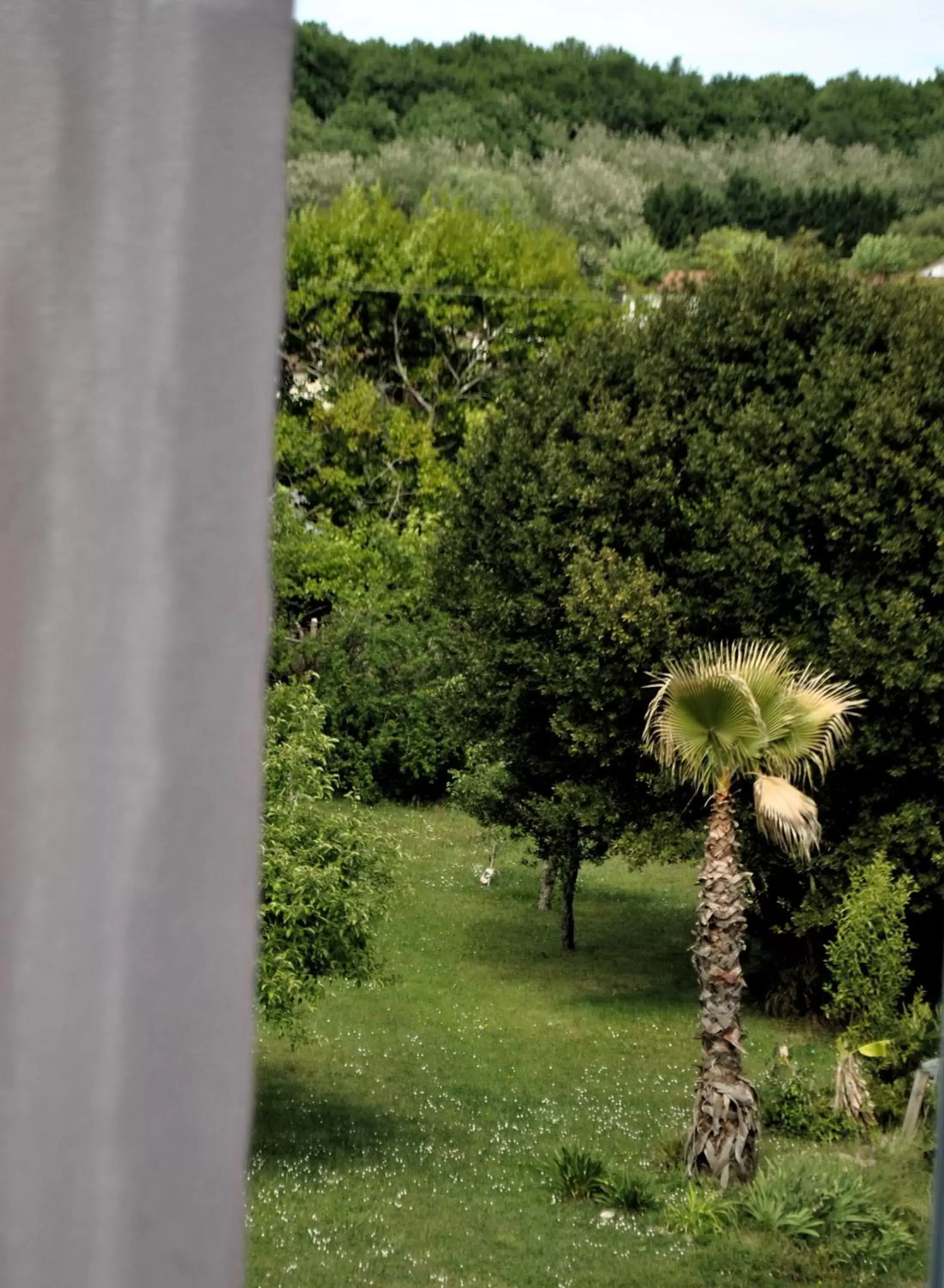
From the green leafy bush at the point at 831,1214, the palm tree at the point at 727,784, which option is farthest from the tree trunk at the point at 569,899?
the green leafy bush at the point at 831,1214

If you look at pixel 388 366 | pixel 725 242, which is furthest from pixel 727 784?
pixel 725 242

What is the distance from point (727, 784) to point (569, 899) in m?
5.13

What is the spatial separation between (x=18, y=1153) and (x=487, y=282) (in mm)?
21043

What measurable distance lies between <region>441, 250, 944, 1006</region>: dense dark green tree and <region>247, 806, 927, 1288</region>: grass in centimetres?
126

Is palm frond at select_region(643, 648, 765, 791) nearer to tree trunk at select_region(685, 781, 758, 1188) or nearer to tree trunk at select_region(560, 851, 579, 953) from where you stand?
tree trunk at select_region(685, 781, 758, 1188)

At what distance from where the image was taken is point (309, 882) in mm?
6672

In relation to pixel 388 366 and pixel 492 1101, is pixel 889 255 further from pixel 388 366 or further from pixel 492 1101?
pixel 492 1101

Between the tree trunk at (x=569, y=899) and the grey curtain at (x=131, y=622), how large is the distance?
10.5 m

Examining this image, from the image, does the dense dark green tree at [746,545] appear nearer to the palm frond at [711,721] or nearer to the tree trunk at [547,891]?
the tree trunk at [547,891]

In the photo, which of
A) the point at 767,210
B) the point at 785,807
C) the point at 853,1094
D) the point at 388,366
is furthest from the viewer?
the point at 767,210

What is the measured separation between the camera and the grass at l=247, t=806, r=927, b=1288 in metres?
6.32

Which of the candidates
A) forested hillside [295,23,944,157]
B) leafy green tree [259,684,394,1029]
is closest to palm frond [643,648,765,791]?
leafy green tree [259,684,394,1029]

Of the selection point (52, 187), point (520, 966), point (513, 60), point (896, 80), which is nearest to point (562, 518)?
point (520, 966)

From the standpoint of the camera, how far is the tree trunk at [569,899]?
11562 millimetres
